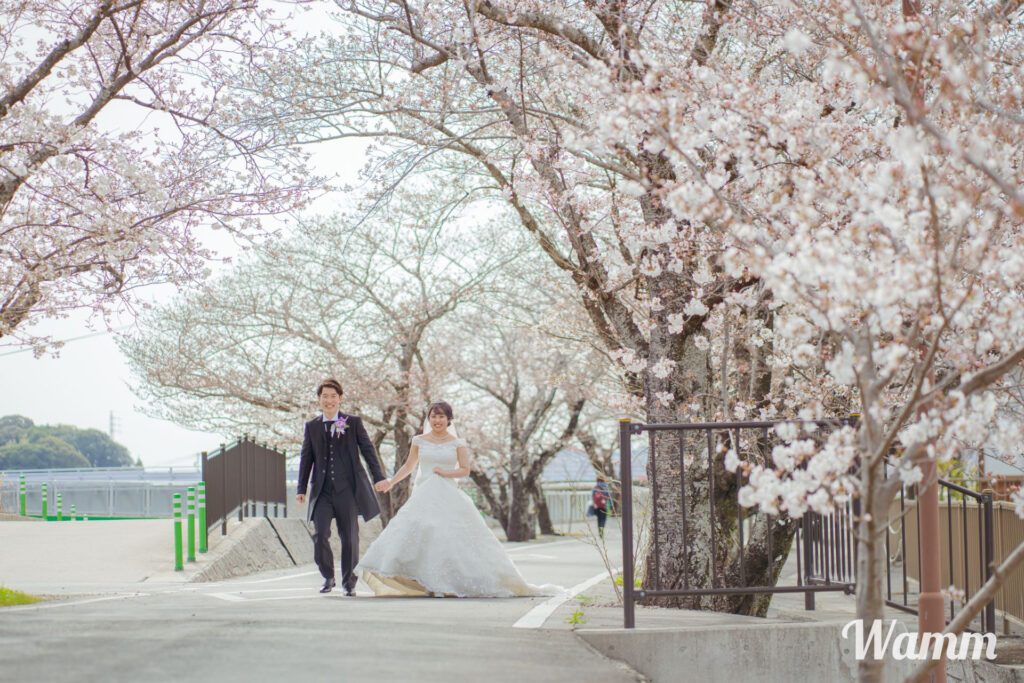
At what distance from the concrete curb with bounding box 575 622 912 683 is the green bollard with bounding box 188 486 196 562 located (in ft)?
29.7

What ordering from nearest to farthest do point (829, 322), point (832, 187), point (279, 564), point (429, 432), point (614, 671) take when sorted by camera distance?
1. point (829, 322)
2. point (832, 187)
3. point (614, 671)
4. point (429, 432)
5. point (279, 564)

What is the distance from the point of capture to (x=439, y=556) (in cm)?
864

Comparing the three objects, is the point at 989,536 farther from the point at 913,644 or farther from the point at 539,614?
the point at 539,614

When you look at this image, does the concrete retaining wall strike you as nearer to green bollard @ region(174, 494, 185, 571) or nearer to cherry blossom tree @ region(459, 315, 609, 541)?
green bollard @ region(174, 494, 185, 571)

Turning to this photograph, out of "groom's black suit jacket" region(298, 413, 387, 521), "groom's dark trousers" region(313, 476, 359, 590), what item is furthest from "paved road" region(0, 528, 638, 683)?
"groom's black suit jacket" region(298, 413, 387, 521)

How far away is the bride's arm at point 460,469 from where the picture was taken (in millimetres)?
9195

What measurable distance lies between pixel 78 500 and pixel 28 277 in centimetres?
2280

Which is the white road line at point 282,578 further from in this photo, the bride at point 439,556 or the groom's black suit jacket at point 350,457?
the bride at point 439,556

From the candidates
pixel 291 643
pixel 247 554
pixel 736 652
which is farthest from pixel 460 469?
pixel 247 554

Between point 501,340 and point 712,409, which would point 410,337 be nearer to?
point 501,340

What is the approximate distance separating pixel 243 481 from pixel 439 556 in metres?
9.62

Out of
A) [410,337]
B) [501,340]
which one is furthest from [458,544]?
[501,340]

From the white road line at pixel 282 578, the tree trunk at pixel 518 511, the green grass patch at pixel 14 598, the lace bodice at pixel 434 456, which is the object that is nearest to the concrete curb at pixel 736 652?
the lace bodice at pixel 434 456

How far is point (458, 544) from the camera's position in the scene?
873cm
